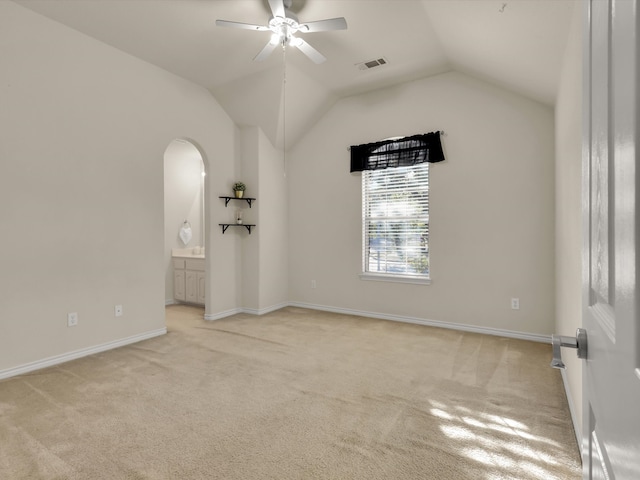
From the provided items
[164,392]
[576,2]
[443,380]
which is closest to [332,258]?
[443,380]

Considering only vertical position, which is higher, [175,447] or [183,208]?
[183,208]

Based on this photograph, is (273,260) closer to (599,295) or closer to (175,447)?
(175,447)

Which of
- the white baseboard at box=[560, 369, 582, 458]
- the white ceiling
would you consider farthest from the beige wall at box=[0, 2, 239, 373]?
the white baseboard at box=[560, 369, 582, 458]

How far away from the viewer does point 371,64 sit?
13.0 feet

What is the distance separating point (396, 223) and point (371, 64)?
1.91 metres

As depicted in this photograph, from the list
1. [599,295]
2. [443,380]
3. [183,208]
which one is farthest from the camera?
[183,208]

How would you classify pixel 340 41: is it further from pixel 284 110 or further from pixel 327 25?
pixel 284 110

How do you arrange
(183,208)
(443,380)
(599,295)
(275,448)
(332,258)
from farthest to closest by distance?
(183,208) < (332,258) < (443,380) < (275,448) < (599,295)

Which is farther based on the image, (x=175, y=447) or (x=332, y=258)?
(x=332, y=258)

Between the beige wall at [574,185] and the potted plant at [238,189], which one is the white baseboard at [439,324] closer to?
the beige wall at [574,185]

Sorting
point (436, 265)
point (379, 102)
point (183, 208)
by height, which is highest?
point (379, 102)

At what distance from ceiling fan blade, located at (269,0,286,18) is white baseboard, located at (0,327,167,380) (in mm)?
3371

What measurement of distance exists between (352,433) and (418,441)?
1.21 ft

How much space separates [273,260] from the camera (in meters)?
5.18
